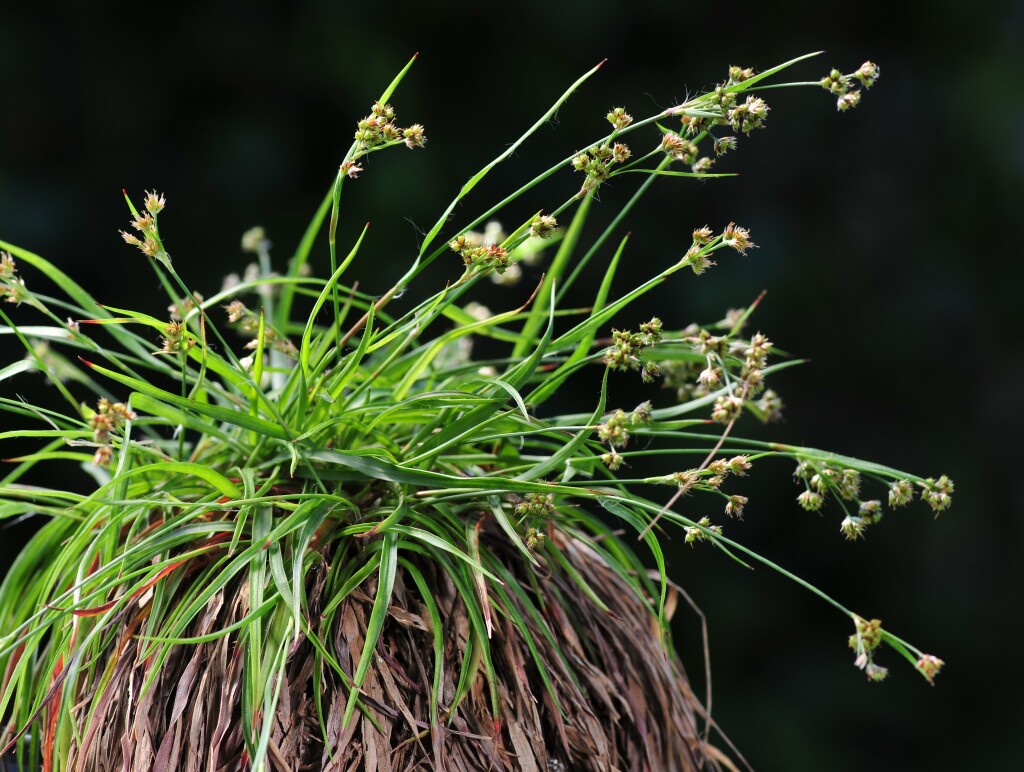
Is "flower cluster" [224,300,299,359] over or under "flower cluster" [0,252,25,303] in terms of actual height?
under

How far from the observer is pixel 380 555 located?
1.77 ft

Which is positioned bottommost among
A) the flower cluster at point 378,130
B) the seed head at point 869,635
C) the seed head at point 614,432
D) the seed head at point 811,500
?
the seed head at point 869,635

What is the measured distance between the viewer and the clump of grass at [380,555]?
0.50 m

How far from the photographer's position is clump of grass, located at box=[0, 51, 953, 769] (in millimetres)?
503

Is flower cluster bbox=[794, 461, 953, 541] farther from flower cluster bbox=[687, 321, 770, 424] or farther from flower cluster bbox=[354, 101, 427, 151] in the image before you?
flower cluster bbox=[354, 101, 427, 151]

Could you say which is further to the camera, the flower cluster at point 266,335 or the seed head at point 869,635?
the flower cluster at point 266,335

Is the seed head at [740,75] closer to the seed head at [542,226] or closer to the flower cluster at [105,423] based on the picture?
the seed head at [542,226]

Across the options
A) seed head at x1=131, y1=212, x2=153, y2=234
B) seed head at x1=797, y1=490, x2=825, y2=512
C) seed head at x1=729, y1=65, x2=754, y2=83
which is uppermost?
seed head at x1=729, y1=65, x2=754, y2=83

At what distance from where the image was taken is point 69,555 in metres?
0.60

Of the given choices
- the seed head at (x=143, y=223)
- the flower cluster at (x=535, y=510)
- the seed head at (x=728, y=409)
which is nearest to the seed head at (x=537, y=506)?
the flower cluster at (x=535, y=510)

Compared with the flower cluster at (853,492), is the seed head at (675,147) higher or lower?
higher

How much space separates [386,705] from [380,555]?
7cm

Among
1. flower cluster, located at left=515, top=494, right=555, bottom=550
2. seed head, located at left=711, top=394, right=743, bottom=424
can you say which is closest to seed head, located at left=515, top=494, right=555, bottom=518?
flower cluster, located at left=515, top=494, right=555, bottom=550

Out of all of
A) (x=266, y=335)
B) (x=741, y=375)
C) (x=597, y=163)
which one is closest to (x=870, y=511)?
(x=741, y=375)
